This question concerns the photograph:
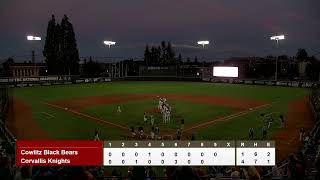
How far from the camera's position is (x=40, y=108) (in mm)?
20812

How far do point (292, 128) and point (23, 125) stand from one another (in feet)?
34.7

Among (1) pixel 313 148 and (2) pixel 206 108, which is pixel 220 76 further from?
(1) pixel 313 148

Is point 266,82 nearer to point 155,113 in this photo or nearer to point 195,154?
point 155,113

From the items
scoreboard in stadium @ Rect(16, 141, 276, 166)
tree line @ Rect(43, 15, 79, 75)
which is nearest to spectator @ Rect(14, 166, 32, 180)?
scoreboard in stadium @ Rect(16, 141, 276, 166)

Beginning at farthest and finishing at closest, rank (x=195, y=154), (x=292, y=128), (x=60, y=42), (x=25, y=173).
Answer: (x=292, y=128), (x=60, y=42), (x=195, y=154), (x=25, y=173)

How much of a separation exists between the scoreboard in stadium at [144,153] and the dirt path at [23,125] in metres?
6.67

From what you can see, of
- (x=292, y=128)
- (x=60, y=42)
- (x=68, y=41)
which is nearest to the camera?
(x=68, y=41)

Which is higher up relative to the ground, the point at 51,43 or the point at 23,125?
the point at 51,43

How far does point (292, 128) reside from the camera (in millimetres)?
15930

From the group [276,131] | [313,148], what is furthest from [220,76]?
[313,148]

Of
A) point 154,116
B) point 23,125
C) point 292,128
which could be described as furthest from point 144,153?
point 154,116

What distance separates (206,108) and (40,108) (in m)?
8.81

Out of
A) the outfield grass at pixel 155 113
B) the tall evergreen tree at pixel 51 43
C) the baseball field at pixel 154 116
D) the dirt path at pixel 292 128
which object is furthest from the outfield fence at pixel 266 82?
the tall evergreen tree at pixel 51 43

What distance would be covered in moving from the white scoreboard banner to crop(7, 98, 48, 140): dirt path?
7081 mm
